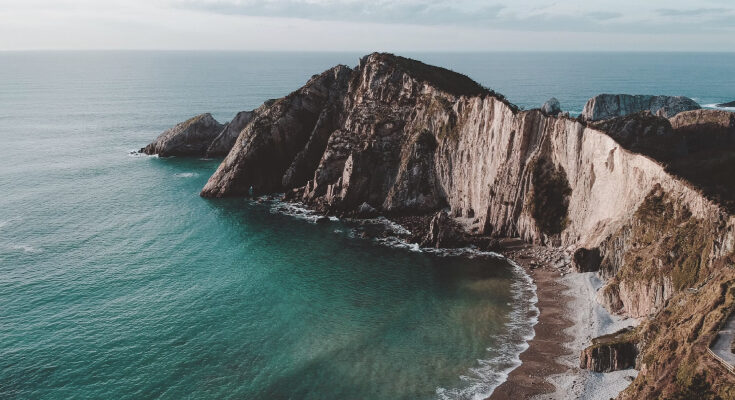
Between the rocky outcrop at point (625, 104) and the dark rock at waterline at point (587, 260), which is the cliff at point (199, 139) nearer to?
the dark rock at waterline at point (587, 260)

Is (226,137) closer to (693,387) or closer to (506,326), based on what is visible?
(506,326)

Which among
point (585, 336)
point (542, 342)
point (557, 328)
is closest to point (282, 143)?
point (557, 328)

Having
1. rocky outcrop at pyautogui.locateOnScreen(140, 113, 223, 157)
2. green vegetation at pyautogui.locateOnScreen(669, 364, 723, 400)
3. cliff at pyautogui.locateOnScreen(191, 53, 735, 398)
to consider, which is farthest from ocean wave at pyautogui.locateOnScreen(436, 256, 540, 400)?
rocky outcrop at pyautogui.locateOnScreen(140, 113, 223, 157)

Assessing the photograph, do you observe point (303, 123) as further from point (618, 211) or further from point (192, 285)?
point (618, 211)

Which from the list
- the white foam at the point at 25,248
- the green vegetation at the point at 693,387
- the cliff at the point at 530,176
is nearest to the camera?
the green vegetation at the point at 693,387

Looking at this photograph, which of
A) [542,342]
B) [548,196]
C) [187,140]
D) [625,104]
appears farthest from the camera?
[625,104]

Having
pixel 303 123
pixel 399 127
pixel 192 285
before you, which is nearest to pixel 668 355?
pixel 192 285

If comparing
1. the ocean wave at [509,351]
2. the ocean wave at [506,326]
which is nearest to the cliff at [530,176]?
the ocean wave at [506,326]

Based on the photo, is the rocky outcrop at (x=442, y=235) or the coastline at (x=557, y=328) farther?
the rocky outcrop at (x=442, y=235)
